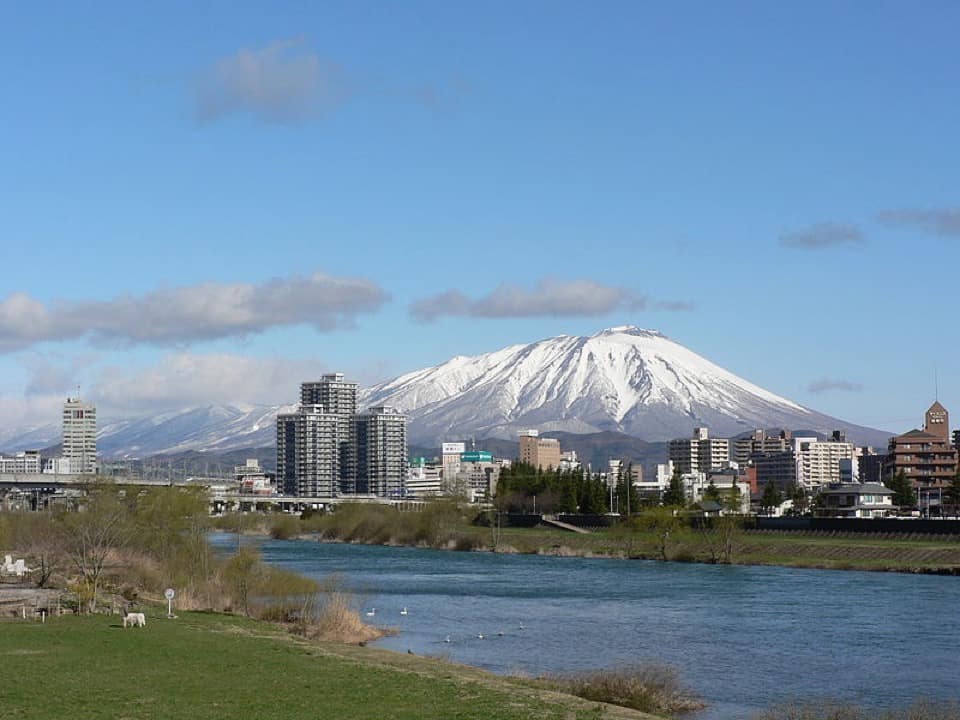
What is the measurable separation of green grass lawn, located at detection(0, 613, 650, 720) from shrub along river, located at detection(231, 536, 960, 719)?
513 cm

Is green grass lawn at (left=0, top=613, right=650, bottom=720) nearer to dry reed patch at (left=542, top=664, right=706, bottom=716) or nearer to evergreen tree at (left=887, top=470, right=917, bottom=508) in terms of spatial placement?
dry reed patch at (left=542, top=664, right=706, bottom=716)

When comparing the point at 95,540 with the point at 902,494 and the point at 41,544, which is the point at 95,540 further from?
the point at 902,494

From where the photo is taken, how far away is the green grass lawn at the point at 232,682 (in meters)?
21.9

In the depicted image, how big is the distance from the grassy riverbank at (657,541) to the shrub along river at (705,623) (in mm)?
4944

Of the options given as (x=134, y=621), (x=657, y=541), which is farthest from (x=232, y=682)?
(x=657, y=541)

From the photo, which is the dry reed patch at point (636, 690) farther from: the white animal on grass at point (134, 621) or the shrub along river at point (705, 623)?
the white animal on grass at point (134, 621)

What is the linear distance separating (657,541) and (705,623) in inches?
1798

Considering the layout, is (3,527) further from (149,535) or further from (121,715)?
(121,715)

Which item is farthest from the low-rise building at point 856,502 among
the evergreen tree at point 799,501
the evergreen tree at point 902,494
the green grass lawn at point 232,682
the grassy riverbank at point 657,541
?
the green grass lawn at point 232,682

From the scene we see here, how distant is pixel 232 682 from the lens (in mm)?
25016

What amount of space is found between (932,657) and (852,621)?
33.2ft

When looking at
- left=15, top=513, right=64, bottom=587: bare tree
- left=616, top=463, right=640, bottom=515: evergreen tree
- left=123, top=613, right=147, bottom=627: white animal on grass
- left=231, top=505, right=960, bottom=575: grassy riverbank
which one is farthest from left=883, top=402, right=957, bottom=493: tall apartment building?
left=123, top=613, right=147, bottom=627: white animal on grass

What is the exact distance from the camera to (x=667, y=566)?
83.0 meters

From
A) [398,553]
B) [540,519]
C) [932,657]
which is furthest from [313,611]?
[540,519]
